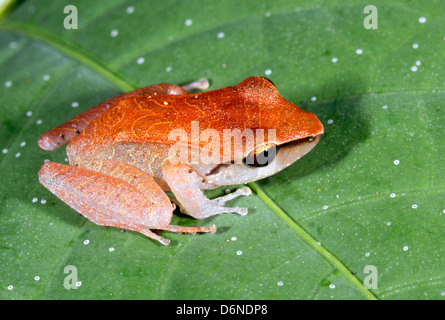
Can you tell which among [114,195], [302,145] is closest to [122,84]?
[114,195]

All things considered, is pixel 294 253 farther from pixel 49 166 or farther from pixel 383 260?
pixel 49 166

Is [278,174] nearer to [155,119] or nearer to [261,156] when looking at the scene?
[261,156]

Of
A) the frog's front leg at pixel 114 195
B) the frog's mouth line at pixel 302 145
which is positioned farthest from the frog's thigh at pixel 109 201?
the frog's mouth line at pixel 302 145

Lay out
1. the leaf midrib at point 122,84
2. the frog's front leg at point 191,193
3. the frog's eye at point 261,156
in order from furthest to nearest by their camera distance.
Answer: the frog's front leg at point 191,193 < the frog's eye at point 261,156 < the leaf midrib at point 122,84

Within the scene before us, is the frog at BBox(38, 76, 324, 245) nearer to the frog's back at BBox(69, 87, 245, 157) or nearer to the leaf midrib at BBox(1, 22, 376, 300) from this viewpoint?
the frog's back at BBox(69, 87, 245, 157)

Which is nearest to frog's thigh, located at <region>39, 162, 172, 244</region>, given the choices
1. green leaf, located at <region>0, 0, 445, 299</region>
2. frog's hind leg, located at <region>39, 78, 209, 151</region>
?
green leaf, located at <region>0, 0, 445, 299</region>

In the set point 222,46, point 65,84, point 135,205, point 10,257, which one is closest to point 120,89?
point 65,84

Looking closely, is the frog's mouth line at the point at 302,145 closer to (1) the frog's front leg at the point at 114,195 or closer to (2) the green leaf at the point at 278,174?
(2) the green leaf at the point at 278,174
